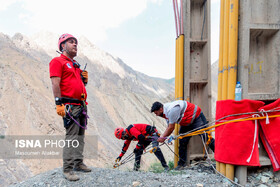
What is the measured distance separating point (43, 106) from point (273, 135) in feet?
41.4

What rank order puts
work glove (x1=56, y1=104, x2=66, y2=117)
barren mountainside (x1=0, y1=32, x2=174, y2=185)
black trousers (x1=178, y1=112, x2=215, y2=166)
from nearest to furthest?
work glove (x1=56, y1=104, x2=66, y2=117) → black trousers (x1=178, y1=112, x2=215, y2=166) → barren mountainside (x1=0, y1=32, x2=174, y2=185)

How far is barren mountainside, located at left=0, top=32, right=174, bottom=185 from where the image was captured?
32.6 feet

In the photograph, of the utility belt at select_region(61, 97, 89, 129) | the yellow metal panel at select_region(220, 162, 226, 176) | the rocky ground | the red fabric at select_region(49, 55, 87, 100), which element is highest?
the red fabric at select_region(49, 55, 87, 100)

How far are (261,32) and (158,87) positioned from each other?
37.2 metres

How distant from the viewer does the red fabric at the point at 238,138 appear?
8.55ft

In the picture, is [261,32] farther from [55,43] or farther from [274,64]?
[55,43]

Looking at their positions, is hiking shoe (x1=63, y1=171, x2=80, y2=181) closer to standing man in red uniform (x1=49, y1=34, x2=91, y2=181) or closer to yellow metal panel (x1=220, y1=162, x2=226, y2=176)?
standing man in red uniform (x1=49, y1=34, x2=91, y2=181)

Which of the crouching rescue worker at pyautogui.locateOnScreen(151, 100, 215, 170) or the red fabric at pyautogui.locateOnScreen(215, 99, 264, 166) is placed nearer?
the red fabric at pyautogui.locateOnScreen(215, 99, 264, 166)

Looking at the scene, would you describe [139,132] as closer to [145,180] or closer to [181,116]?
[181,116]

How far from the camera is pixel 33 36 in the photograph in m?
34.0

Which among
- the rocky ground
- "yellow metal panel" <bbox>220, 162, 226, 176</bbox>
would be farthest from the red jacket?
"yellow metal panel" <bbox>220, 162, 226, 176</bbox>

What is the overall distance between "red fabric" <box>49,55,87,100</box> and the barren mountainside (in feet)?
20.6

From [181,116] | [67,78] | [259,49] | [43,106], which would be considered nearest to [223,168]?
[181,116]

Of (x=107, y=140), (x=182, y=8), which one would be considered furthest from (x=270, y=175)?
(x=107, y=140)
